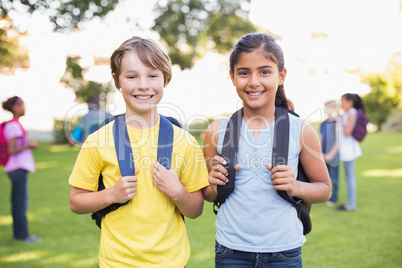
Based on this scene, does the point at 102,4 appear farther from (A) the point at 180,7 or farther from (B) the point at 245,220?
(B) the point at 245,220

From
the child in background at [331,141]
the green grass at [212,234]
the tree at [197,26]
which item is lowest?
the green grass at [212,234]

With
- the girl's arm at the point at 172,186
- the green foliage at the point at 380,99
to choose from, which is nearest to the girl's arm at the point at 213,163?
the girl's arm at the point at 172,186

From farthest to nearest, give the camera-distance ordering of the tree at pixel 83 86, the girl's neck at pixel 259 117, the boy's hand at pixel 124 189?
the tree at pixel 83 86
the girl's neck at pixel 259 117
the boy's hand at pixel 124 189

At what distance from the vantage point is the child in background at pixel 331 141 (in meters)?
6.39

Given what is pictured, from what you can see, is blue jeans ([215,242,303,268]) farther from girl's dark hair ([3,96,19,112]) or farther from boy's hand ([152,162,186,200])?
girl's dark hair ([3,96,19,112])

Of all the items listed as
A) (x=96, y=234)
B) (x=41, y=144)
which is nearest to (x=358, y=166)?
(x=96, y=234)

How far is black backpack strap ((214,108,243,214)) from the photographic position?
186cm

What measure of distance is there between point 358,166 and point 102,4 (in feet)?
26.9

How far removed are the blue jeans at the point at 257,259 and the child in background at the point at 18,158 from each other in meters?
3.48

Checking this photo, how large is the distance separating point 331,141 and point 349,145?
14.3 inches

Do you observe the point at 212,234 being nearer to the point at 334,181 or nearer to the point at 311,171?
the point at 334,181

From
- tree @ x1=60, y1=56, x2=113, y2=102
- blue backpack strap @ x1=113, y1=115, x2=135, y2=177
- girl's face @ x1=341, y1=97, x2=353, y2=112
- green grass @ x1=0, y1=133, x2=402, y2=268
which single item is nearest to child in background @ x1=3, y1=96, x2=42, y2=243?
green grass @ x1=0, y1=133, x2=402, y2=268

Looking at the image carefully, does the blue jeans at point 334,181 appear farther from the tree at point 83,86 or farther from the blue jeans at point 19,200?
the tree at point 83,86

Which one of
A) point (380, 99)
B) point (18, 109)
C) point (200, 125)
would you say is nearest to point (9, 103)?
point (18, 109)
